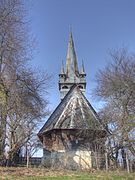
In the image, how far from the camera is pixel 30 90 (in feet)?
60.2

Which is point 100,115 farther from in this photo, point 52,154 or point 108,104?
point 52,154

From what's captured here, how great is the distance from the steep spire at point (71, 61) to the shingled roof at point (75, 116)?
36.7ft

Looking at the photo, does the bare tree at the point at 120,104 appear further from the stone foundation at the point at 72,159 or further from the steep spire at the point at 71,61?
the steep spire at the point at 71,61

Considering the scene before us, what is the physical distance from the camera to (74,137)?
2380cm

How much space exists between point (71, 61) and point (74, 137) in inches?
740

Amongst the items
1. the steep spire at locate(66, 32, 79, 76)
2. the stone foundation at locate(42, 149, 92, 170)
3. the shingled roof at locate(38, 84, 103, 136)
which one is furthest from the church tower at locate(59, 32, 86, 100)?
the stone foundation at locate(42, 149, 92, 170)

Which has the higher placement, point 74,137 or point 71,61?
point 71,61

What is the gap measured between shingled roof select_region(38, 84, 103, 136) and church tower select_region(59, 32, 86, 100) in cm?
855

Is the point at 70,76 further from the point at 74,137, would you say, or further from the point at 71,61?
the point at 74,137

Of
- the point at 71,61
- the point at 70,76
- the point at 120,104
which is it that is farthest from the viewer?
the point at 71,61

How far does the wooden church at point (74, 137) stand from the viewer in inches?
888

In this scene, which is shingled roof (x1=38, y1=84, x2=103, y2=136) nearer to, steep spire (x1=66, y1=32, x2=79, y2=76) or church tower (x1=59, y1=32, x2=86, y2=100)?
church tower (x1=59, y1=32, x2=86, y2=100)

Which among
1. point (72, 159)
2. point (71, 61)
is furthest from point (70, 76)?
point (72, 159)

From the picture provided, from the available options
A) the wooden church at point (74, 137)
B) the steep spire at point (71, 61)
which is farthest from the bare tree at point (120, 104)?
the steep spire at point (71, 61)
